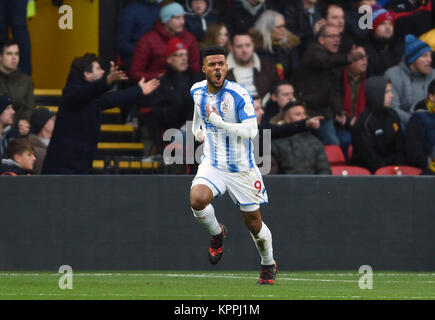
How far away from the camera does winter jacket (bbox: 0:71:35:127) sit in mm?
15297

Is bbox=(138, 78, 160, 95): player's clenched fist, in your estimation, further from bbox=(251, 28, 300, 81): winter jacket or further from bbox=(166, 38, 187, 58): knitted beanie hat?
bbox=(251, 28, 300, 81): winter jacket

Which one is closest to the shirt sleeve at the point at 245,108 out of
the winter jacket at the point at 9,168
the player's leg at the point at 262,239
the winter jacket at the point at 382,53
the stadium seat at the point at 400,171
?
the player's leg at the point at 262,239

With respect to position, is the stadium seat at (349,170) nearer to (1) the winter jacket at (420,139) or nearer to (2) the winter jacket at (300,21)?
(1) the winter jacket at (420,139)

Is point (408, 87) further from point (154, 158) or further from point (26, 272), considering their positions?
point (26, 272)

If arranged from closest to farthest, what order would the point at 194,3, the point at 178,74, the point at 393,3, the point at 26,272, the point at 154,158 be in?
the point at 26,272 → the point at 154,158 → the point at 178,74 → the point at 194,3 → the point at 393,3

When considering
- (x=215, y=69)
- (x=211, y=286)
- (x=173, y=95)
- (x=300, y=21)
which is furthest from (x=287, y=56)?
(x=211, y=286)

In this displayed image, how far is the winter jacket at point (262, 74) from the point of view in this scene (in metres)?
15.8

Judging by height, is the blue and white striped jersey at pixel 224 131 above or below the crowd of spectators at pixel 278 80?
below

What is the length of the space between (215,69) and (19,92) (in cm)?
485

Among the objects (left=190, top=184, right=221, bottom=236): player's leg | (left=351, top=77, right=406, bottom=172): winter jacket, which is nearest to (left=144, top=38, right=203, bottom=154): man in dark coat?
(left=351, top=77, right=406, bottom=172): winter jacket

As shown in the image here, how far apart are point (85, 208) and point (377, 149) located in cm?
405

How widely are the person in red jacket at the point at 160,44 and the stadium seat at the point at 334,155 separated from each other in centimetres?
213

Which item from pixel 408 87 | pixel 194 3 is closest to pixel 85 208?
pixel 194 3

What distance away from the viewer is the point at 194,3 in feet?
54.1
